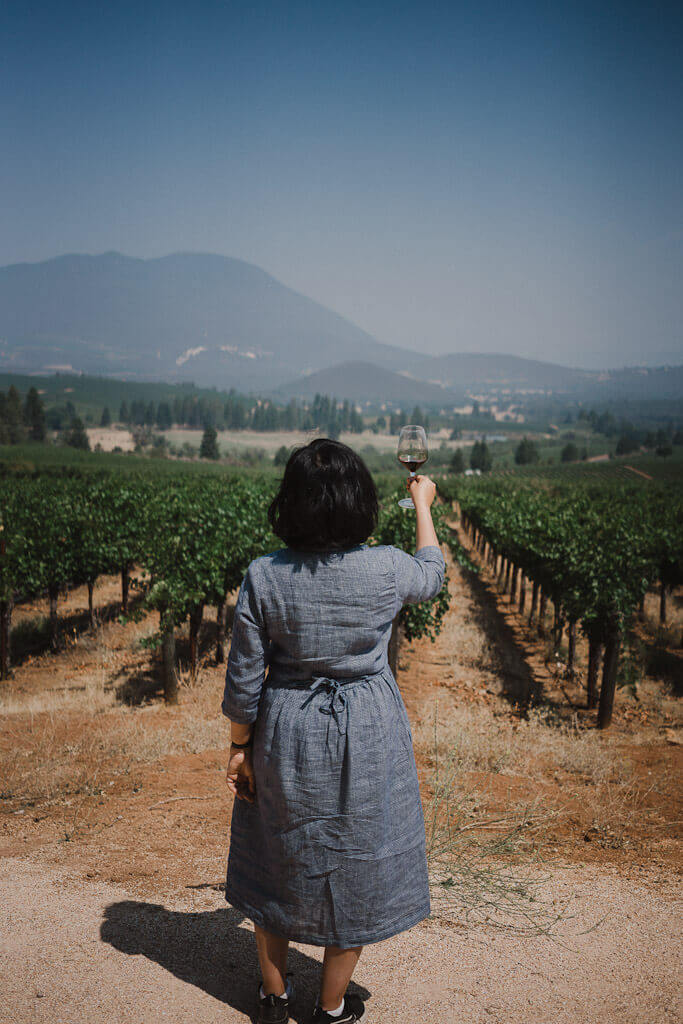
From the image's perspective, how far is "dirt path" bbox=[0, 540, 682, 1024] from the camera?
2467 mm

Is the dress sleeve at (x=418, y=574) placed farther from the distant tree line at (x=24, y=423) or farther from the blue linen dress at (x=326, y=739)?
the distant tree line at (x=24, y=423)

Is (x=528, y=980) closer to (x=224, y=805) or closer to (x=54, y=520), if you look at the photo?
(x=224, y=805)

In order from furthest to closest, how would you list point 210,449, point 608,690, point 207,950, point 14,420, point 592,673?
point 210,449, point 14,420, point 592,673, point 608,690, point 207,950

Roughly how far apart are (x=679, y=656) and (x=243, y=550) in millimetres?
8849

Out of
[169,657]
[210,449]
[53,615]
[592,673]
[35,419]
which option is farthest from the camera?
[210,449]

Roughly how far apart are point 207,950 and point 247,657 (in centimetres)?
175

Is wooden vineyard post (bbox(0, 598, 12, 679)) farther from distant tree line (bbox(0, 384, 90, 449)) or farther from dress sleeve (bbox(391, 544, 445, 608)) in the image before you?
distant tree line (bbox(0, 384, 90, 449))

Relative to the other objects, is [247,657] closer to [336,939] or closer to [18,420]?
[336,939]

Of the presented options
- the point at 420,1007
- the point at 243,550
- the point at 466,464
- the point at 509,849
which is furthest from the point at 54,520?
the point at 466,464

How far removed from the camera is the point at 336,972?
7.08ft

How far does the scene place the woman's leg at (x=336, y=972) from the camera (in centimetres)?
214

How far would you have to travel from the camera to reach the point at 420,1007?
2.46m

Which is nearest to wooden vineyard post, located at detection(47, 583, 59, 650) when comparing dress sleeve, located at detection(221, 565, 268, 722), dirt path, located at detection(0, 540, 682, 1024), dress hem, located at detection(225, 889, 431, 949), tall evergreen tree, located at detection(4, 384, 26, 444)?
dirt path, located at detection(0, 540, 682, 1024)

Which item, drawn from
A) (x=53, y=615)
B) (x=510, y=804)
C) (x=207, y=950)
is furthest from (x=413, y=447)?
(x=53, y=615)
